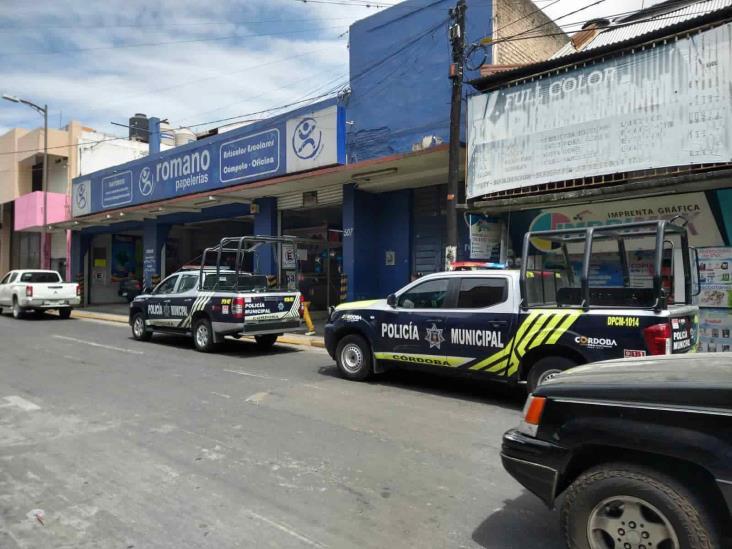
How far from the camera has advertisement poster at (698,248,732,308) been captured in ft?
30.6

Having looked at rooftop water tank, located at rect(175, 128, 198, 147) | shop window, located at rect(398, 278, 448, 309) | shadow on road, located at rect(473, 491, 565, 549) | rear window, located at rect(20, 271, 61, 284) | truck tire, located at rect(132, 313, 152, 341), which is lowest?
shadow on road, located at rect(473, 491, 565, 549)

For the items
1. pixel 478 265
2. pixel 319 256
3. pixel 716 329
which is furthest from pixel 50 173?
pixel 716 329

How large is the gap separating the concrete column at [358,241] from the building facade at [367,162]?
0.03 m

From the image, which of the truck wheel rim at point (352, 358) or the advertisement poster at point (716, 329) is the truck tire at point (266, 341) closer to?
the truck wheel rim at point (352, 358)

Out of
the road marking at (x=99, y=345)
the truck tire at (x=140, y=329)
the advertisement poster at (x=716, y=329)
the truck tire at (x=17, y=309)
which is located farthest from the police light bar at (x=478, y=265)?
the truck tire at (x=17, y=309)

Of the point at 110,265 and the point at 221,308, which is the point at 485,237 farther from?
the point at 110,265

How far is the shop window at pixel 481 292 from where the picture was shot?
6914mm

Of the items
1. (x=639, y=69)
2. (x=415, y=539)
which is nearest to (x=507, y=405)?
(x=415, y=539)

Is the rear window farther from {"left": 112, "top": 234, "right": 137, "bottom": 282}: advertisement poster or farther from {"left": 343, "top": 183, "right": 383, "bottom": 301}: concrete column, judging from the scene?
{"left": 343, "top": 183, "right": 383, "bottom": 301}: concrete column

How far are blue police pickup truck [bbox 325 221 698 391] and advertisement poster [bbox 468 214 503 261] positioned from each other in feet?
13.6

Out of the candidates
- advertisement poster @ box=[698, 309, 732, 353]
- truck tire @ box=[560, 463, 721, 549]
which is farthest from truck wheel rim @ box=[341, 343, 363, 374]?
advertisement poster @ box=[698, 309, 732, 353]

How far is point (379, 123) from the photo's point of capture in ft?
52.0

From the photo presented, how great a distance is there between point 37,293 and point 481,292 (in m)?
17.4

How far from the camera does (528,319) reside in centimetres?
652
